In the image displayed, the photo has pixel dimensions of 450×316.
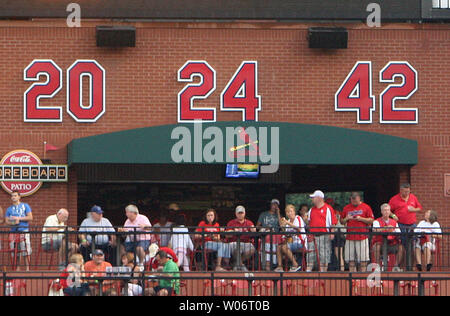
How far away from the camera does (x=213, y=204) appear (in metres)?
29.4

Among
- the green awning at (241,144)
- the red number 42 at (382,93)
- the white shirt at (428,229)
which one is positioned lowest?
the white shirt at (428,229)

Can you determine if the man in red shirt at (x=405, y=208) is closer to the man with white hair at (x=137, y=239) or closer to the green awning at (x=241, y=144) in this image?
the green awning at (x=241, y=144)

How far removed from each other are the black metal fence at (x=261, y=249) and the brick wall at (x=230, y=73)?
14.1 ft

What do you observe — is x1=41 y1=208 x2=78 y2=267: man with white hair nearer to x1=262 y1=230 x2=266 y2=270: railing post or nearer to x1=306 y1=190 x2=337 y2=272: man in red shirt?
x1=262 y1=230 x2=266 y2=270: railing post

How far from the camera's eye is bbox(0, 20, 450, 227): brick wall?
26.6 m

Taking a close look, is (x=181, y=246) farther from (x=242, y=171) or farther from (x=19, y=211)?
(x=242, y=171)

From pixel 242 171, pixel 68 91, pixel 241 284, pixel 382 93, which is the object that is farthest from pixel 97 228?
pixel 382 93

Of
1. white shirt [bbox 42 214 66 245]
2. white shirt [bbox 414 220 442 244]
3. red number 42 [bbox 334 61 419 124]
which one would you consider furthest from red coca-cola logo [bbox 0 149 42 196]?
white shirt [bbox 414 220 442 244]

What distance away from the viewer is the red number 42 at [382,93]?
1065 inches

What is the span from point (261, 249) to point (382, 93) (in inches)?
252

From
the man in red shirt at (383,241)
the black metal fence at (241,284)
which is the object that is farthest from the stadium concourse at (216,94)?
the black metal fence at (241,284)
